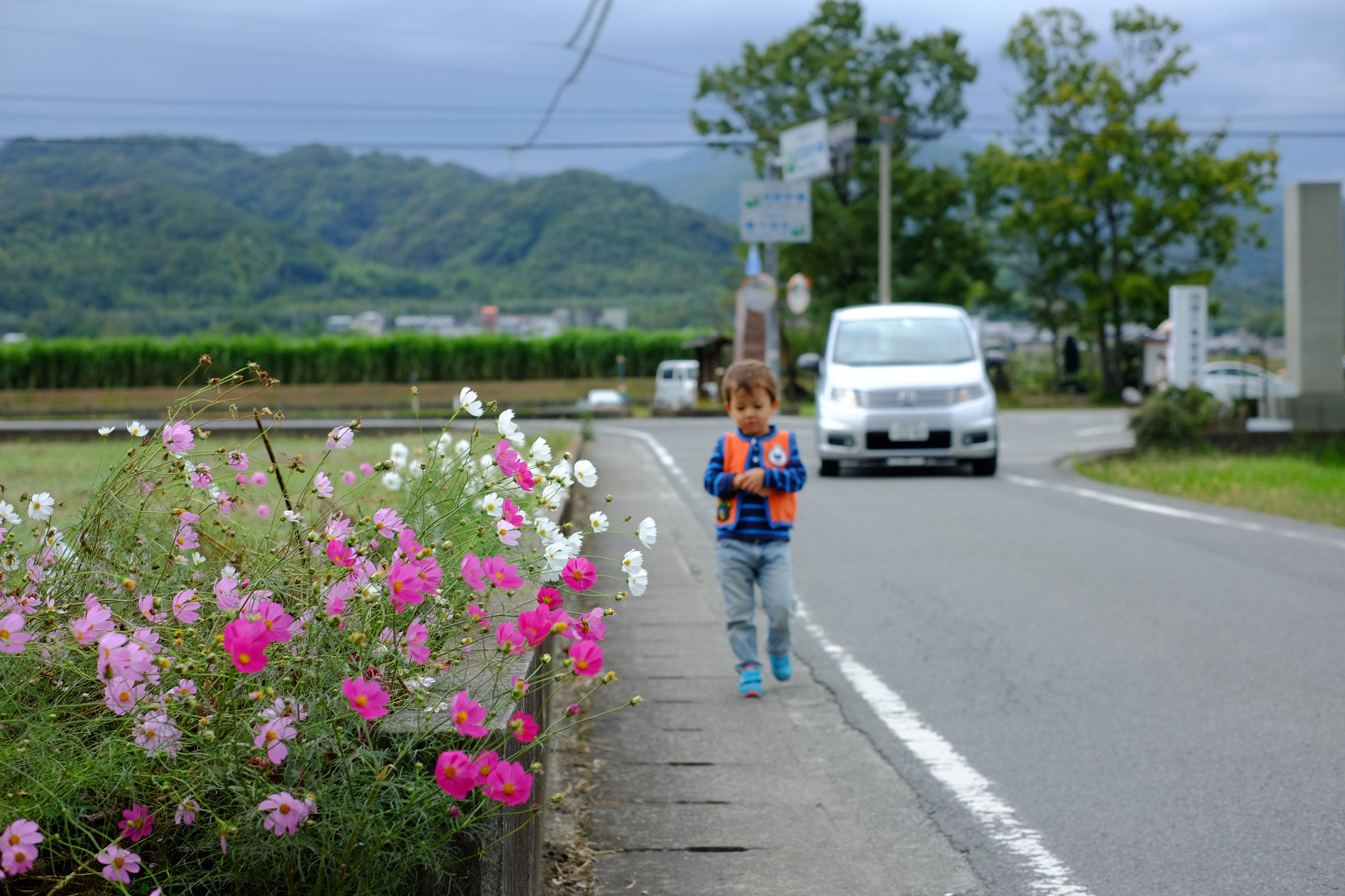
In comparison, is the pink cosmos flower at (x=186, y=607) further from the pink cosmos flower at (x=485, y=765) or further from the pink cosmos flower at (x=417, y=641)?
the pink cosmos flower at (x=485, y=765)

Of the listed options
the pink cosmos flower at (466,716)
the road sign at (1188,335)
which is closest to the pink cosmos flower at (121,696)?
the pink cosmos flower at (466,716)

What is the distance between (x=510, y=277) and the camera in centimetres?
10131

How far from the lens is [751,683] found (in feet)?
15.8

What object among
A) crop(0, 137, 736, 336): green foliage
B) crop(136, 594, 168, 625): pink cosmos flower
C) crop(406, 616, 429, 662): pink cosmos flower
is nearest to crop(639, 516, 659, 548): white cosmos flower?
crop(406, 616, 429, 662): pink cosmos flower

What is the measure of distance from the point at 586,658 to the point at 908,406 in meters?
11.3

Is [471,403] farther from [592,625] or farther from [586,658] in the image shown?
[586,658]

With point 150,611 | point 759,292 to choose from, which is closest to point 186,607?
point 150,611

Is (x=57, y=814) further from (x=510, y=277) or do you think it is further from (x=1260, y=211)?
(x=510, y=277)

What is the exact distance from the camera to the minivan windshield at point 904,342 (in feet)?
46.1

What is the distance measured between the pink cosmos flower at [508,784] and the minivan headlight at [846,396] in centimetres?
1152

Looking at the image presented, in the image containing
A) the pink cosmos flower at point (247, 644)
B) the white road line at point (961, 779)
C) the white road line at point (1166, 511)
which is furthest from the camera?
the white road line at point (1166, 511)

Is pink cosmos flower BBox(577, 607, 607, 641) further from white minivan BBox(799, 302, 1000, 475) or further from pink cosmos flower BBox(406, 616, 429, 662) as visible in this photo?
white minivan BBox(799, 302, 1000, 475)

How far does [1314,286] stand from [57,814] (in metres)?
18.1

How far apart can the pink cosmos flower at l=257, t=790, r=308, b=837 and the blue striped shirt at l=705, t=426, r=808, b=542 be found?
9.34 ft
